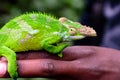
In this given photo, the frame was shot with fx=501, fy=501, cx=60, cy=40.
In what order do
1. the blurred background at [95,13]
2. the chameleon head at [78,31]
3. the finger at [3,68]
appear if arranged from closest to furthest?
the finger at [3,68], the chameleon head at [78,31], the blurred background at [95,13]

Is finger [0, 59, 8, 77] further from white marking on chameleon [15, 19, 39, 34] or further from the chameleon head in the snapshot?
the chameleon head

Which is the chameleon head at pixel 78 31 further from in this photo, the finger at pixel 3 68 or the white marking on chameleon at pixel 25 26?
the finger at pixel 3 68

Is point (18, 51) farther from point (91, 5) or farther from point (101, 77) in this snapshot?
point (91, 5)

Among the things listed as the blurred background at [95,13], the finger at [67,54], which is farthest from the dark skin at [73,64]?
the blurred background at [95,13]

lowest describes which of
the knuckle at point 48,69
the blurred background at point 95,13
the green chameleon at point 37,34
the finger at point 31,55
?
the knuckle at point 48,69

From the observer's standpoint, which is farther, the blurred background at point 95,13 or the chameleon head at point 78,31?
the blurred background at point 95,13

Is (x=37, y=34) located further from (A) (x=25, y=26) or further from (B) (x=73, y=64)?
(B) (x=73, y=64)
